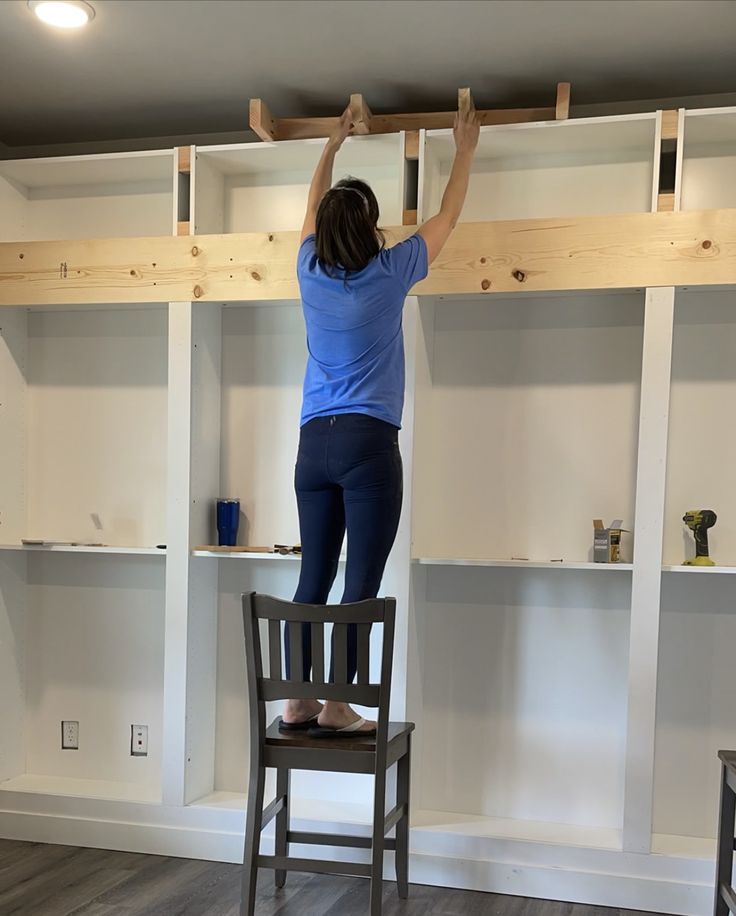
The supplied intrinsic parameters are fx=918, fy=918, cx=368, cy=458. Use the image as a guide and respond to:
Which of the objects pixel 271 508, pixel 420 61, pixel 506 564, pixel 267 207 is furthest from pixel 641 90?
pixel 271 508

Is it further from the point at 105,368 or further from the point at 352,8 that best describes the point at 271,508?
the point at 352,8

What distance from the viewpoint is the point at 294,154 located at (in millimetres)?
3096

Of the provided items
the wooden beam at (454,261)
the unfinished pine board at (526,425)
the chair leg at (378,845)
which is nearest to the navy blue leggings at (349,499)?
the chair leg at (378,845)

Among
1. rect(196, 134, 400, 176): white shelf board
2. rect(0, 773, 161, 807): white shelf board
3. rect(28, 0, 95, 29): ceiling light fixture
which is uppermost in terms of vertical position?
rect(28, 0, 95, 29): ceiling light fixture

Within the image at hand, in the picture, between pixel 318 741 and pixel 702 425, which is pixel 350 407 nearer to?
pixel 318 741

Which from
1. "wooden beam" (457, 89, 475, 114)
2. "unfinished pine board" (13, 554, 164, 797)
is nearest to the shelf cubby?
"unfinished pine board" (13, 554, 164, 797)

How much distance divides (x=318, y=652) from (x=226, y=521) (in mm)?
1101

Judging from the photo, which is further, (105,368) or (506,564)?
(105,368)

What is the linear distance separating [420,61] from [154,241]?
1062mm

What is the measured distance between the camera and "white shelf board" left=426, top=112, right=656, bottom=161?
9.20ft

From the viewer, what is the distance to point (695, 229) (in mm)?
2725

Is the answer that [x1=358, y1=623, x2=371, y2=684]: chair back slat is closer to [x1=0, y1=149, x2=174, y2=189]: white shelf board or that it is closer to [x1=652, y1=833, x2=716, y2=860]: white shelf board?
[x1=652, y1=833, x2=716, y2=860]: white shelf board

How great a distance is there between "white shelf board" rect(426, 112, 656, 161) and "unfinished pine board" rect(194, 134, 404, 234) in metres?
0.22

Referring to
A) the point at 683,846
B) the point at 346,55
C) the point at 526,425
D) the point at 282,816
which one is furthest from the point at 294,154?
the point at 683,846
